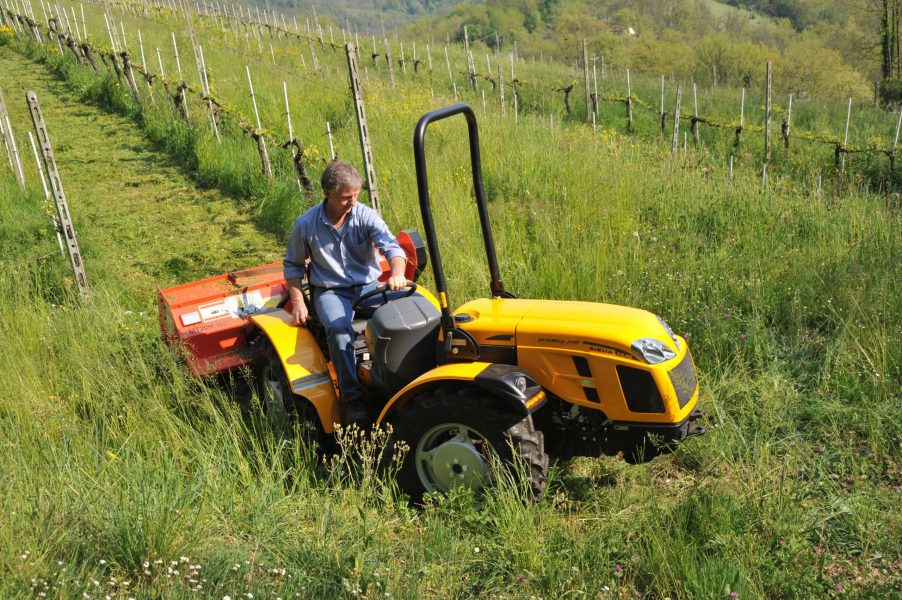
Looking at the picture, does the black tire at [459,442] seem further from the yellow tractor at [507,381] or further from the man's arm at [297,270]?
the man's arm at [297,270]

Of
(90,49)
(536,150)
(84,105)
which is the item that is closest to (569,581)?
(536,150)

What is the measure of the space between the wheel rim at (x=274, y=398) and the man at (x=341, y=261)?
0.42m

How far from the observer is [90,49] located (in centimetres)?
1681

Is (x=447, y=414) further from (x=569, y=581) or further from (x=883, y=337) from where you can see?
(x=883, y=337)

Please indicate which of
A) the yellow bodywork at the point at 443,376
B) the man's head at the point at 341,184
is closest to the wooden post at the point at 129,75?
the man's head at the point at 341,184

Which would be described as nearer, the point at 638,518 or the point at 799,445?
the point at 638,518

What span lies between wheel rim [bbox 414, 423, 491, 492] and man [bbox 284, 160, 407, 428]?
1.69ft

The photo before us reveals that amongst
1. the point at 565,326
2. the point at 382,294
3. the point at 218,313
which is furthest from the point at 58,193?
the point at 565,326

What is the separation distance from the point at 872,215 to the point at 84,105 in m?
13.8

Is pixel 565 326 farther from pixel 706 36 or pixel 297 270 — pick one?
pixel 706 36

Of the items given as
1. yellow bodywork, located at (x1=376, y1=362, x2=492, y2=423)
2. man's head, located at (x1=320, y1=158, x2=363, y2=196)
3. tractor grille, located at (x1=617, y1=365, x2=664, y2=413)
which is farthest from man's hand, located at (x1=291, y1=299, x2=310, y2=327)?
tractor grille, located at (x1=617, y1=365, x2=664, y2=413)

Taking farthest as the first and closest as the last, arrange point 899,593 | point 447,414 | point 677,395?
point 447,414
point 677,395
point 899,593

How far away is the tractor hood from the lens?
3.13 metres

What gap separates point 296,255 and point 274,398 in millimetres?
844
